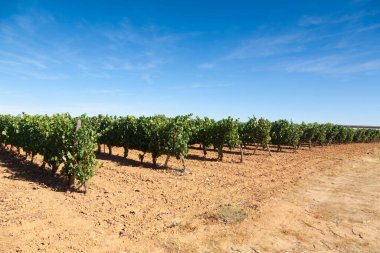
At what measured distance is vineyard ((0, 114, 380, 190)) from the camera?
41.5ft

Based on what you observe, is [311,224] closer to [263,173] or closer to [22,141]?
[263,173]

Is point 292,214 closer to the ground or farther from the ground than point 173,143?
closer to the ground

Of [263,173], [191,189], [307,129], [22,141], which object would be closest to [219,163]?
[263,173]

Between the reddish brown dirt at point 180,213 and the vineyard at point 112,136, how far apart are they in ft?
4.01

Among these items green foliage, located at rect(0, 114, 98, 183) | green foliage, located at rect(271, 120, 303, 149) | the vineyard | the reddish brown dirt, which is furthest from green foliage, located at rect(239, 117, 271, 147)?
green foliage, located at rect(0, 114, 98, 183)

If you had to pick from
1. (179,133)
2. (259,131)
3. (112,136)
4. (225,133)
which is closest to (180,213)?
(179,133)

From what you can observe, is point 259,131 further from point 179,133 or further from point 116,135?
point 116,135

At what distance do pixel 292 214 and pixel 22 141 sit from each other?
640 inches

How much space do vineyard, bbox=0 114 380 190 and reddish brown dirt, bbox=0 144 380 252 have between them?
1222 mm

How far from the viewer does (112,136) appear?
23625mm

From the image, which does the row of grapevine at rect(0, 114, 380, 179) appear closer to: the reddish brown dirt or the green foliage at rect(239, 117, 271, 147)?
the green foliage at rect(239, 117, 271, 147)

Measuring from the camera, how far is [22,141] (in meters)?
18.7

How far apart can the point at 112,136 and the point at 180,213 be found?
46.2 feet

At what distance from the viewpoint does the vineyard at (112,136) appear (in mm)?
12648
